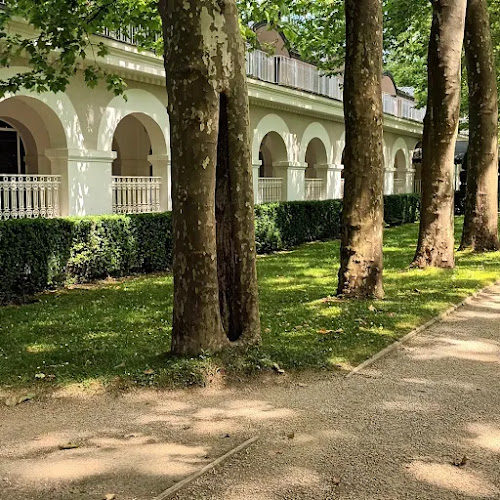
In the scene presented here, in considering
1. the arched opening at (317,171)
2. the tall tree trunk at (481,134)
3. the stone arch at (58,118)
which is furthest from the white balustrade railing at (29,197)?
the arched opening at (317,171)

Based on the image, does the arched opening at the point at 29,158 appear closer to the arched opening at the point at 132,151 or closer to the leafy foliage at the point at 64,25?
the leafy foliage at the point at 64,25

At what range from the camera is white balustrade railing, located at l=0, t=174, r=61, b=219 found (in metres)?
11.3

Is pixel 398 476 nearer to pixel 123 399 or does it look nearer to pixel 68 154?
pixel 123 399

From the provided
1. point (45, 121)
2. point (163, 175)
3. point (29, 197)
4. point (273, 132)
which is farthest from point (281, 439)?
point (273, 132)

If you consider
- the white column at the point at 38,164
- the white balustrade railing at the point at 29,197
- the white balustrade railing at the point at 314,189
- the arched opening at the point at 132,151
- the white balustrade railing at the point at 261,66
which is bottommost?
the white balustrade railing at the point at 29,197

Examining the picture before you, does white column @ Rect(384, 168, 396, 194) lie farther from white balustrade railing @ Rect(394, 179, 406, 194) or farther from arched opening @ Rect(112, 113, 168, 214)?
arched opening @ Rect(112, 113, 168, 214)

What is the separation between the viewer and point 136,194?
14352 millimetres

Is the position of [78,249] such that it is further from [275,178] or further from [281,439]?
[275,178]

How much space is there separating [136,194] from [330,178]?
9.66m

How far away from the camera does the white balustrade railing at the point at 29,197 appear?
1127 cm

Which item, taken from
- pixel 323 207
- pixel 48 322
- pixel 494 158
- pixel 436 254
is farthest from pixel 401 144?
pixel 48 322

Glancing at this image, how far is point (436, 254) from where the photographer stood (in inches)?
428

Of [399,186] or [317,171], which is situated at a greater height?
[317,171]

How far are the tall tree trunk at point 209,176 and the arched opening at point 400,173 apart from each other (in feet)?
79.8
